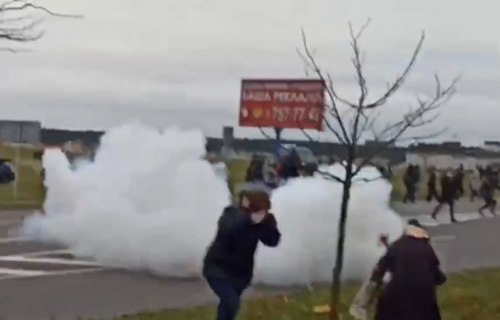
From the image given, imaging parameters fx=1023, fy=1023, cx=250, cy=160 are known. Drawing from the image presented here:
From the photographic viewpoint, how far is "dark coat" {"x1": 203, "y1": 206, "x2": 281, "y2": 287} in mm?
8797

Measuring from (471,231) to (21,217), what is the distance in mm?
11959

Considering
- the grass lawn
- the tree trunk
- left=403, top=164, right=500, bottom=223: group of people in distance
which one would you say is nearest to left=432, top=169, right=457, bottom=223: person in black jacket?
left=403, top=164, right=500, bottom=223: group of people in distance

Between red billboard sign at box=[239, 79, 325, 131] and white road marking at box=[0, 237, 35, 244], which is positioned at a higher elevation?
red billboard sign at box=[239, 79, 325, 131]

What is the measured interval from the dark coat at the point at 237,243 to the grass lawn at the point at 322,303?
7.74ft

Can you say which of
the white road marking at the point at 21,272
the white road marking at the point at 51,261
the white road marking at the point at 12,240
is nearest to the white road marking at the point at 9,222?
the white road marking at the point at 12,240

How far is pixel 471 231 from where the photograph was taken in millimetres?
27453

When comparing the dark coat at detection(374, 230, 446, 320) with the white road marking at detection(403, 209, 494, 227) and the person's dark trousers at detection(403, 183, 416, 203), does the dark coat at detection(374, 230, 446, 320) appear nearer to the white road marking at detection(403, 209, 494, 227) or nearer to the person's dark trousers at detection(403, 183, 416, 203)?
the white road marking at detection(403, 209, 494, 227)

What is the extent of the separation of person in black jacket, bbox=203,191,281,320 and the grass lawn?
7.62 feet

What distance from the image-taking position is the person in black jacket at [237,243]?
880 cm

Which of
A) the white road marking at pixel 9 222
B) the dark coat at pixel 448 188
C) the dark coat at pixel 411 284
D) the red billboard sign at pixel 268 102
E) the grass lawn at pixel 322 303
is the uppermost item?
the red billboard sign at pixel 268 102

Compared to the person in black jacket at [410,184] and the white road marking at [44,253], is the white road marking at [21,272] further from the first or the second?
the person in black jacket at [410,184]

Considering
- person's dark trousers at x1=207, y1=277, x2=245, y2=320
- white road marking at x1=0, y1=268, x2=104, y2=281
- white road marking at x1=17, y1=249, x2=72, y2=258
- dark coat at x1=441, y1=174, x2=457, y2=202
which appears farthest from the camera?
dark coat at x1=441, y1=174, x2=457, y2=202

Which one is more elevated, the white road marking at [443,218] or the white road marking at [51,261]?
the white road marking at [51,261]

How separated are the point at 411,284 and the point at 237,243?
1727mm
